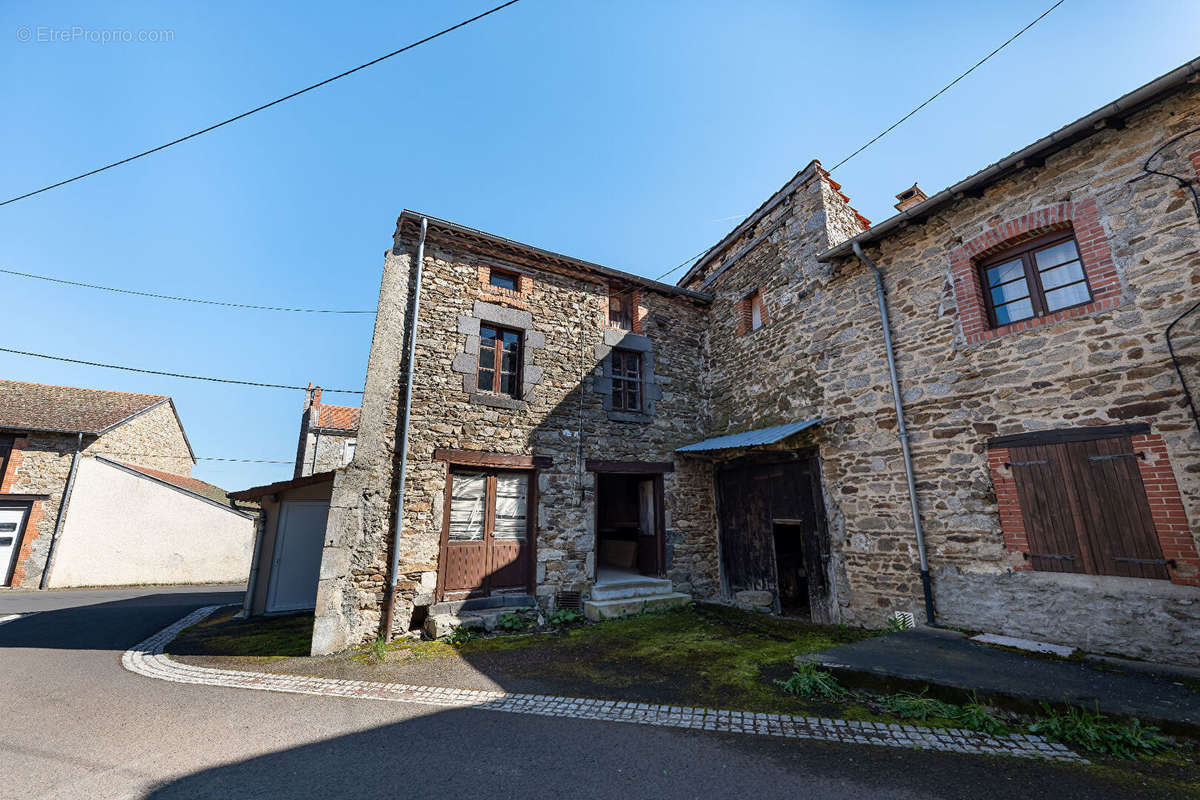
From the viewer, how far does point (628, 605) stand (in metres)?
7.53

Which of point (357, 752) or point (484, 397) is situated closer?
point (357, 752)

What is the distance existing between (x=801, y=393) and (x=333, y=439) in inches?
761

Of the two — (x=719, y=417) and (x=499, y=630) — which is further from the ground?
(x=719, y=417)

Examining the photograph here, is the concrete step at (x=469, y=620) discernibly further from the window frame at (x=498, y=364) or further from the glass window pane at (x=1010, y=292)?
the glass window pane at (x=1010, y=292)

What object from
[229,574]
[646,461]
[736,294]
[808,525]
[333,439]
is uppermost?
[736,294]

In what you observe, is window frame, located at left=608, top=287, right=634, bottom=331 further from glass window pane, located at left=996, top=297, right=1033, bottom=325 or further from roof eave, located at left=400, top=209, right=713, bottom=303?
glass window pane, located at left=996, top=297, right=1033, bottom=325

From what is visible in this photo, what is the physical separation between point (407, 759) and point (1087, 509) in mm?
6636

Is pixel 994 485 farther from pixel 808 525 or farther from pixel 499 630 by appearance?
pixel 499 630

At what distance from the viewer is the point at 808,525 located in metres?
7.20

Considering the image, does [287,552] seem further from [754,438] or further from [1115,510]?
[1115,510]

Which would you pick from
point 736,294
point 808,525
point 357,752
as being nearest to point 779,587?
point 808,525

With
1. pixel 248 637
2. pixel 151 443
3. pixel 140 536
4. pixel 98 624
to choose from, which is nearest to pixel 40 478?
pixel 140 536

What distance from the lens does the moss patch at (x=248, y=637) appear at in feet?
20.1

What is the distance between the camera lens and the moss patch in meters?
6.13
